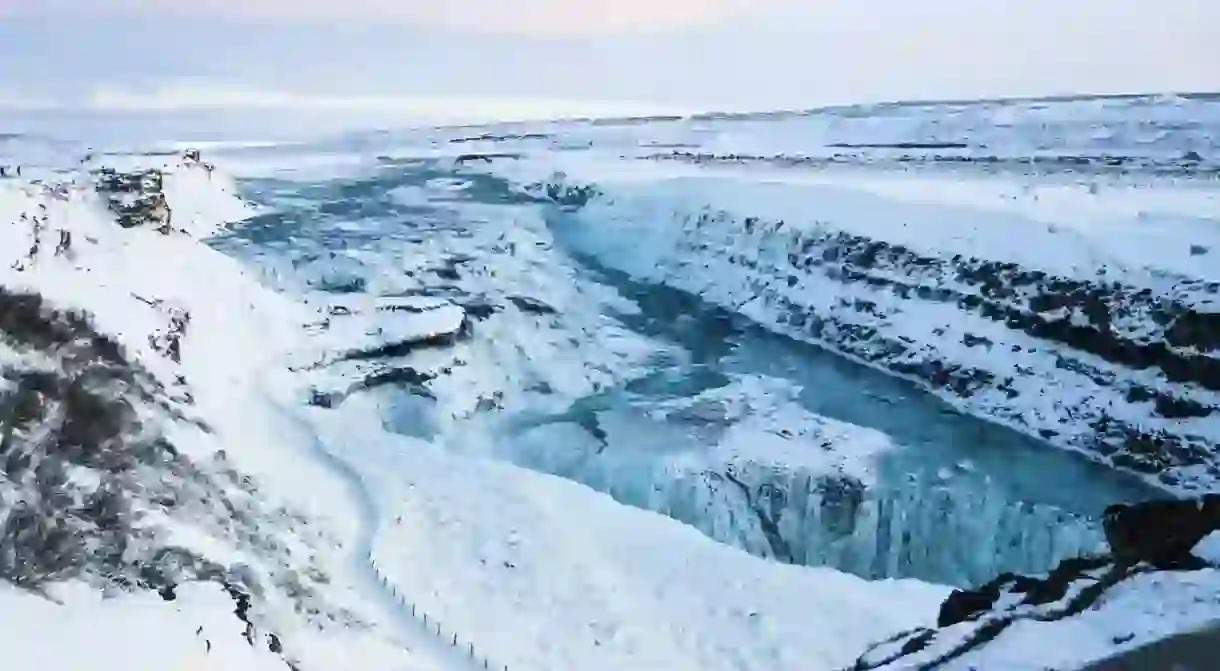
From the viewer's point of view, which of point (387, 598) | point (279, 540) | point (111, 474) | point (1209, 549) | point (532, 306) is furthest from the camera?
point (532, 306)

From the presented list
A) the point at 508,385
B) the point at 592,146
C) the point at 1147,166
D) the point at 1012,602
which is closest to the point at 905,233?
the point at 508,385

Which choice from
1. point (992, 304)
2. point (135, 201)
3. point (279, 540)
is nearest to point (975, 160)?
point (992, 304)

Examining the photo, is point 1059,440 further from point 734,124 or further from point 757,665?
point 734,124

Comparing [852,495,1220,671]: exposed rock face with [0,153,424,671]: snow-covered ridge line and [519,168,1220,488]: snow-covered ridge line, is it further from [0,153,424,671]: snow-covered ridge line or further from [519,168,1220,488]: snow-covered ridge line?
[519,168,1220,488]: snow-covered ridge line

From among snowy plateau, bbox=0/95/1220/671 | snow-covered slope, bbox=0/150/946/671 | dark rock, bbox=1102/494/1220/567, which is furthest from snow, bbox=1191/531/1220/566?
snow-covered slope, bbox=0/150/946/671

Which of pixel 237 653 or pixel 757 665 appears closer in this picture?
pixel 237 653

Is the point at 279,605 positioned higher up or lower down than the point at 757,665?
higher up

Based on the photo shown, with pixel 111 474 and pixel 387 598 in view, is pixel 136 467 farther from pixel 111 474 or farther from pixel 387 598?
pixel 387 598
